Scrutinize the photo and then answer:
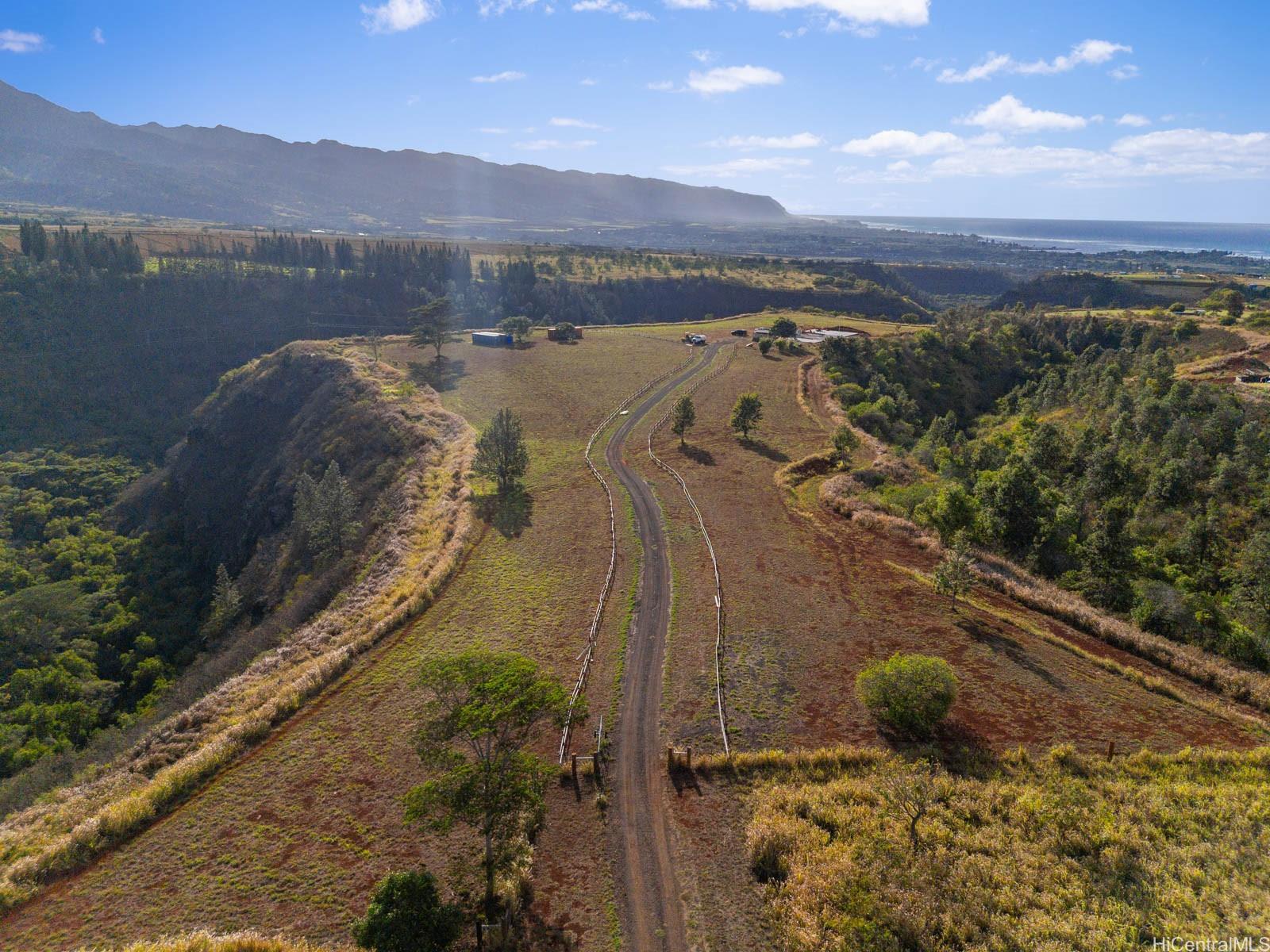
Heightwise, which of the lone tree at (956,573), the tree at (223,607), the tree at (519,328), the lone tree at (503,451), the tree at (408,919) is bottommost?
the tree at (223,607)

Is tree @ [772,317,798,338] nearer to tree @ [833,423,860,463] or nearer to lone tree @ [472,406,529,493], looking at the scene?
tree @ [833,423,860,463]

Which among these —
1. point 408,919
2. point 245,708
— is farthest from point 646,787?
point 245,708

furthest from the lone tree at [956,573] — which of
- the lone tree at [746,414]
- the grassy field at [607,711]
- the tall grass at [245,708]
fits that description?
the lone tree at [746,414]

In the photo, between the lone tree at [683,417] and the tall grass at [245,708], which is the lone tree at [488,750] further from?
the lone tree at [683,417]

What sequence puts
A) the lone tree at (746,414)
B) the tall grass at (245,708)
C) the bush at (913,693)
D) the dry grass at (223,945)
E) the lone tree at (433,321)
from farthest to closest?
the lone tree at (433,321) < the lone tree at (746,414) < the bush at (913,693) < the tall grass at (245,708) < the dry grass at (223,945)

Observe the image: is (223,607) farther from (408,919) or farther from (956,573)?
(956,573)

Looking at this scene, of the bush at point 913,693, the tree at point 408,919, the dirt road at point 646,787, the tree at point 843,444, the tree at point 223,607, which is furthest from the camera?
the tree at point 843,444

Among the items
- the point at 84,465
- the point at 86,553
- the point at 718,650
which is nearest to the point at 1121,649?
the point at 718,650
